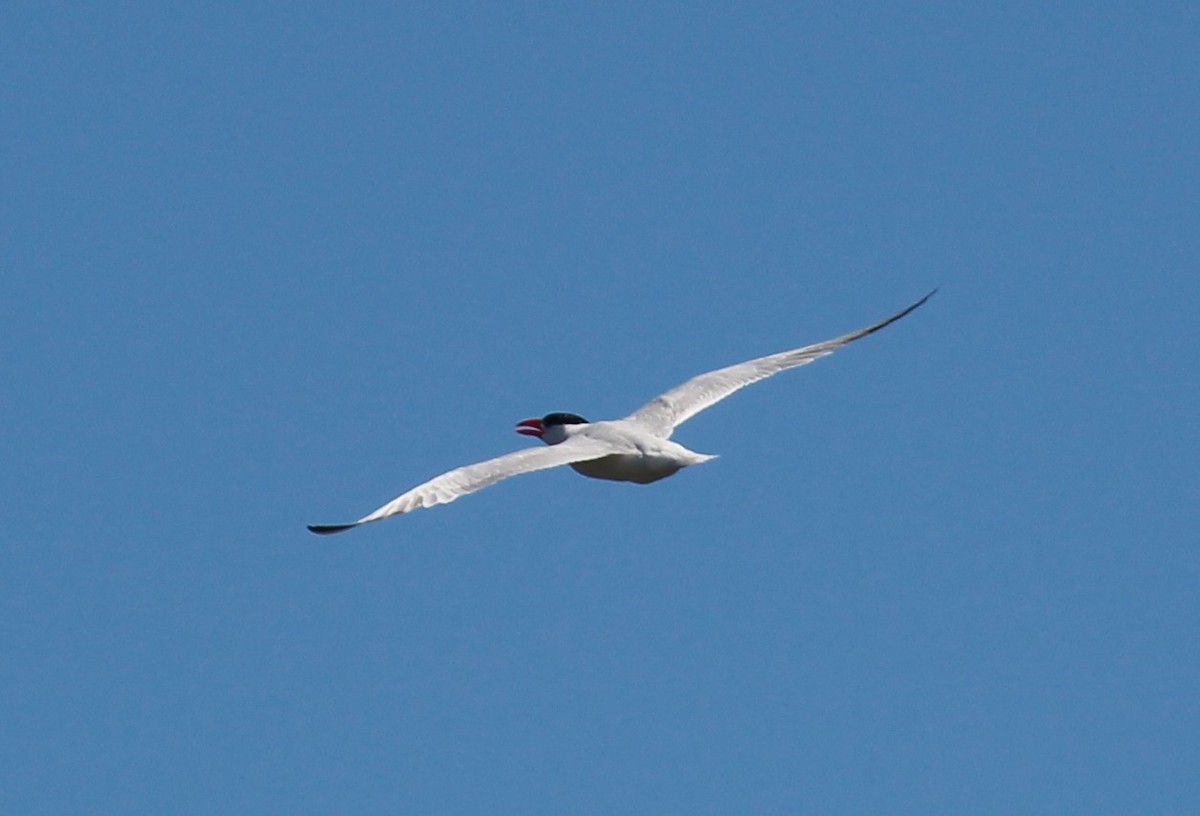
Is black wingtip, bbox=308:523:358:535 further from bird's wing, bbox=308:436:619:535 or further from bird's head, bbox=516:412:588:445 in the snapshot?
bird's head, bbox=516:412:588:445

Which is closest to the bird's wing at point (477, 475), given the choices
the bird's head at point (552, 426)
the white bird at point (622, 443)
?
the white bird at point (622, 443)

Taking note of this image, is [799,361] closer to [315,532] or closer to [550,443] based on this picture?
[550,443]

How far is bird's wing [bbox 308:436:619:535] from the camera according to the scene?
15.4m

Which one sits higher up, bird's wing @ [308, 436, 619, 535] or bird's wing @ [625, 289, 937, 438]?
bird's wing @ [625, 289, 937, 438]

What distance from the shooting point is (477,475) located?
52.7 ft

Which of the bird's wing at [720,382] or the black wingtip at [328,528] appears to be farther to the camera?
the bird's wing at [720,382]

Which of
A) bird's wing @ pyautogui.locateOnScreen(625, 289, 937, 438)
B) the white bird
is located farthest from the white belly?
bird's wing @ pyautogui.locateOnScreen(625, 289, 937, 438)

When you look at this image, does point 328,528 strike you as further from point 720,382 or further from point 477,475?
point 720,382

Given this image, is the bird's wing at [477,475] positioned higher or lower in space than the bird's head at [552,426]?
lower

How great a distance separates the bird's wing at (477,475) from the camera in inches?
607

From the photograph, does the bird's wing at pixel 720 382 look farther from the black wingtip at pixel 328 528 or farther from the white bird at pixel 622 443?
the black wingtip at pixel 328 528

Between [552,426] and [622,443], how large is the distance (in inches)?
56.2

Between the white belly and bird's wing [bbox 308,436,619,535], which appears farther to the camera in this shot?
the white belly

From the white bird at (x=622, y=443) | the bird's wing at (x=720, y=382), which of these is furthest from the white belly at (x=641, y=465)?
the bird's wing at (x=720, y=382)
